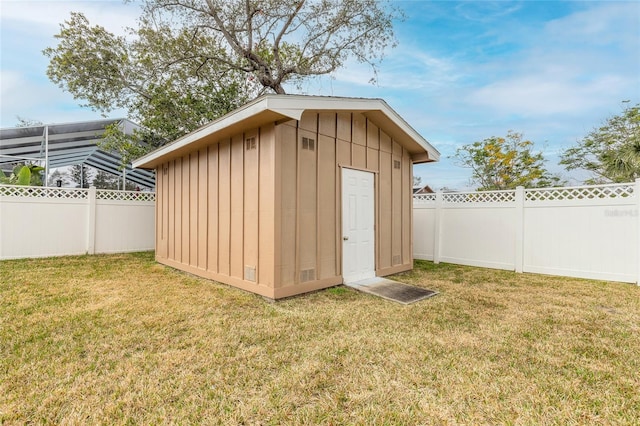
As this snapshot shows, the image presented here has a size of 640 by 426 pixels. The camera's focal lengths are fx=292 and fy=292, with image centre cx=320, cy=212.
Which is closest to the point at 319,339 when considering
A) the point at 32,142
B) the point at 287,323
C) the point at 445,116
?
the point at 287,323

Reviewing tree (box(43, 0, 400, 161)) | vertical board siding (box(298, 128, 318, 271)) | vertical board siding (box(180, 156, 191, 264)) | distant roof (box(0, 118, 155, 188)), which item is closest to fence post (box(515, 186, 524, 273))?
vertical board siding (box(298, 128, 318, 271))

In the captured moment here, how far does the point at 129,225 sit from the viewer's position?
29.1 feet

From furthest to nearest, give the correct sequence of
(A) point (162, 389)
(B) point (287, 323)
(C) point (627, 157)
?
(C) point (627, 157), (B) point (287, 323), (A) point (162, 389)

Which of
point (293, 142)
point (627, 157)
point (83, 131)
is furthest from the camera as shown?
point (83, 131)

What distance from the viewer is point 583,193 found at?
5711mm

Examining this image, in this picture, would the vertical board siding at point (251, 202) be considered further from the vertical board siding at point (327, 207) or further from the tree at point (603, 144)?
the tree at point (603, 144)

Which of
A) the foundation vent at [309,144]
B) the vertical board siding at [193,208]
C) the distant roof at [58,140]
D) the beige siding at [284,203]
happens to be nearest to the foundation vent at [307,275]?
the beige siding at [284,203]

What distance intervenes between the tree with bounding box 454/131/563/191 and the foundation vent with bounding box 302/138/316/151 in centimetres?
1183

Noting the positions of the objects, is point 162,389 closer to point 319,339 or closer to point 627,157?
point 319,339

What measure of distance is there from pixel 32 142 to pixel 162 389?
13318 mm

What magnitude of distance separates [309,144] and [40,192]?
25.0ft

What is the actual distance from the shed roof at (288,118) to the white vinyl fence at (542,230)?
169 cm

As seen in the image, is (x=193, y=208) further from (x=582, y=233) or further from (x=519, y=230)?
(x=582, y=233)

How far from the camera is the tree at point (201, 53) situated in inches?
380
